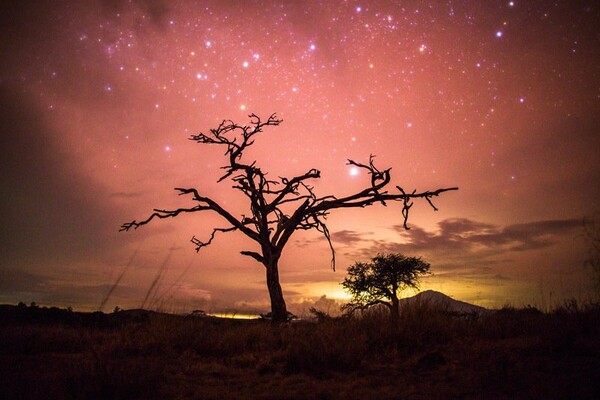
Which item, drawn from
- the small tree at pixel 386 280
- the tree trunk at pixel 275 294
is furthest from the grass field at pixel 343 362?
the small tree at pixel 386 280

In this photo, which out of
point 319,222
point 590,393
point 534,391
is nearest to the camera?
point 590,393

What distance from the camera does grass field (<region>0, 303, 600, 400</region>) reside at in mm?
4211

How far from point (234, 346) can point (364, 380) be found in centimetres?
356

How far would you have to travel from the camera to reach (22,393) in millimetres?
4125

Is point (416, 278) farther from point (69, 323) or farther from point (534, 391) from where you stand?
point (534, 391)

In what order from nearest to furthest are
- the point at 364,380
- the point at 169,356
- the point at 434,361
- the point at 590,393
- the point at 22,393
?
the point at 590,393 → the point at 22,393 → the point at 364,380 → the point at 434,361 → the point at 169,356

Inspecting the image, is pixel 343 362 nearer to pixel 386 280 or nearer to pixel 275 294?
pixel 275 294

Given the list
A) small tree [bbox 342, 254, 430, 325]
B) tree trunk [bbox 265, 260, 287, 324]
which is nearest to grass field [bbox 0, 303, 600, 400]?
tree trunk [bbox 265, 260, 287, 324]

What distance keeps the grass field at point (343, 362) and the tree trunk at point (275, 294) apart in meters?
5.52

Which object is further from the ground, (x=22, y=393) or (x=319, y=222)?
(x=319, y=222)

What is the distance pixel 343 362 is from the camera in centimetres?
549

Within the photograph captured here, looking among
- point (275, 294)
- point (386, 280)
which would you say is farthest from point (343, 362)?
point (386, 280)

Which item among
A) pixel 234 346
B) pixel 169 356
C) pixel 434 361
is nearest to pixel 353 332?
pixel 434 361

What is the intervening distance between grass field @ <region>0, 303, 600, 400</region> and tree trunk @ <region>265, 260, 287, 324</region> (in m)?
5.52
